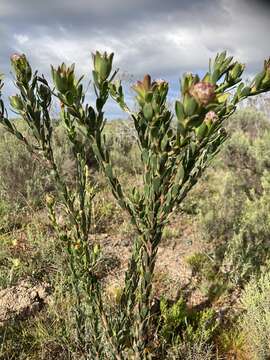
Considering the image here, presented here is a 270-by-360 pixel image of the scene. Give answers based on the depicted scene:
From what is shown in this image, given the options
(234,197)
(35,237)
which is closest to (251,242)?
(234,197)

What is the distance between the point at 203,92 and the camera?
991mm

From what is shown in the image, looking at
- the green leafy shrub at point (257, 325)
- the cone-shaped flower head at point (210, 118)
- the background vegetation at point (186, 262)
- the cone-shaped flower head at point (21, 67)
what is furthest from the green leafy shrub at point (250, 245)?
the cone-shaped flower head at point (21, 67)

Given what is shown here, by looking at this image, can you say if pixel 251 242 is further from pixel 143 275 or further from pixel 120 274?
pixel 143 275

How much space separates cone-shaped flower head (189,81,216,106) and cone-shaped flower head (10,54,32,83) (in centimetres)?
74

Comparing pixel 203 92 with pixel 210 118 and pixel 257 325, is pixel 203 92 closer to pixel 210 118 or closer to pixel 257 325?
pixel 210 118

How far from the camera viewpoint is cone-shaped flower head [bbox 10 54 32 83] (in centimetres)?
142

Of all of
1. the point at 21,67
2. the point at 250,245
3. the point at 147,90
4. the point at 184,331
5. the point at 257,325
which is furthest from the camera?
the point at 250,245

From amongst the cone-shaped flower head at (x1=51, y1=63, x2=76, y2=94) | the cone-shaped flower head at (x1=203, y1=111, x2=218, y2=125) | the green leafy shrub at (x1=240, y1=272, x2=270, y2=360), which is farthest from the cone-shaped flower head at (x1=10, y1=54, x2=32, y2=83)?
the green leafy shrub at (x1=240, y1=272, x2=270, y2=360)

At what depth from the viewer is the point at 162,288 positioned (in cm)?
387

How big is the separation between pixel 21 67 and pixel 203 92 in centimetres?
78

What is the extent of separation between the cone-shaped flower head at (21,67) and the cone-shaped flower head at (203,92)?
74 centimetres

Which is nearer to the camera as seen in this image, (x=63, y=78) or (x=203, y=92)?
(x=203, y=92)

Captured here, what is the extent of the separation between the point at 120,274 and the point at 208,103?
11.0 feet

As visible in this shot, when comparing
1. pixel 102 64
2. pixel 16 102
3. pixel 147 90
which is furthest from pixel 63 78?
pixel 16 102
